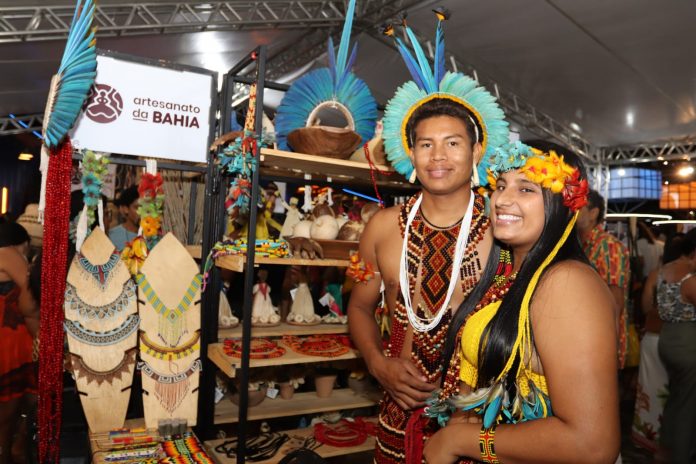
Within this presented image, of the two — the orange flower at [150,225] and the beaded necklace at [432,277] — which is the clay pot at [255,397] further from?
the beaded necklace at [432,277]

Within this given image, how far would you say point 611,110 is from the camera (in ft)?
24.9

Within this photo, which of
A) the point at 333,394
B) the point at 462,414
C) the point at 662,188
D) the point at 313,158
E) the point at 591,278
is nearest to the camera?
the point at 591,278

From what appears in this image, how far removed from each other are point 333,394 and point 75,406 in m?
2.02

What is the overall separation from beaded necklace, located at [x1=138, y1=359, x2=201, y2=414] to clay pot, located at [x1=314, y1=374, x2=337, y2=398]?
940 mm

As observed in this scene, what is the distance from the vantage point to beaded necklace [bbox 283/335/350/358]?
3131 millimetres

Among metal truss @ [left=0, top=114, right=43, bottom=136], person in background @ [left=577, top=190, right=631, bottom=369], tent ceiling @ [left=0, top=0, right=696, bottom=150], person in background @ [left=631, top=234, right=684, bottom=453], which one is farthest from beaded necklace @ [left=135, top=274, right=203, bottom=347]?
metal truss @ [left=0, top=114, right=43, bottom=136]

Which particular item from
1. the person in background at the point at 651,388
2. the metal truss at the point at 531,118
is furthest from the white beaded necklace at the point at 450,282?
the metal truss at the point at 531,118

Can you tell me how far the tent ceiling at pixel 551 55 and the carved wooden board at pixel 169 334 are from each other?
3407mm

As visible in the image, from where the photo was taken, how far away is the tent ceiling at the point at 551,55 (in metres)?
5.36

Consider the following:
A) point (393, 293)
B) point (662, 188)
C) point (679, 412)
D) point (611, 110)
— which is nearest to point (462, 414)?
point (393, 293)

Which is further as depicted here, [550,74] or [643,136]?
[643,136]

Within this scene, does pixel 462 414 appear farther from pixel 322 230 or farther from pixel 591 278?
pixel 322 230

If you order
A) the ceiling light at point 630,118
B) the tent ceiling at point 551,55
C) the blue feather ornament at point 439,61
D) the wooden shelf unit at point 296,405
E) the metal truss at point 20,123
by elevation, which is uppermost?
the tent ceiling at point 551,55

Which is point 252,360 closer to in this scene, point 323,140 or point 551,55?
point 323,140
